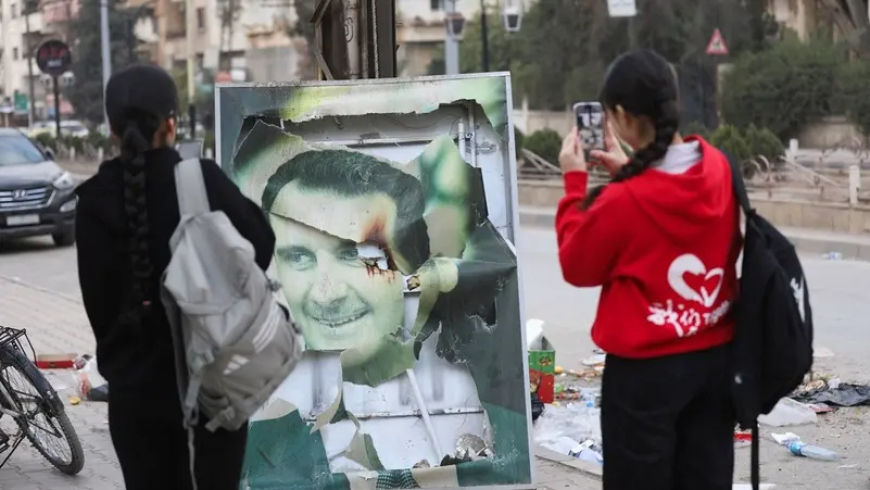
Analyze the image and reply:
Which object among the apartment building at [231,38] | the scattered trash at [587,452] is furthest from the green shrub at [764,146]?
the apartment building at [231,38]

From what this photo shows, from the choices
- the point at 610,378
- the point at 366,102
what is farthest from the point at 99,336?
the point at 366,102

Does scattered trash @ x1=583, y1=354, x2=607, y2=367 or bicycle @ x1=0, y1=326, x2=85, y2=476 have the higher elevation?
bicycle @ x1=0, y1=326, x2=85, y2=476

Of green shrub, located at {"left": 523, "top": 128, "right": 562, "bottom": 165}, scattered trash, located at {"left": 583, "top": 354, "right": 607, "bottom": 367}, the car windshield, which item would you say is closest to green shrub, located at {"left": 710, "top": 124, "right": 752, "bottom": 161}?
green shrub, located at {"left": 523, "top": 128, "right": 562, "bottom": 165}

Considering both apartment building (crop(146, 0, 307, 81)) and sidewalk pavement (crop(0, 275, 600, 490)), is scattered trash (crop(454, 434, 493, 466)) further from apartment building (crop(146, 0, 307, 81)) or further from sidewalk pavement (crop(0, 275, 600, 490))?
apartment building (crop(146, 0, 307, 81))

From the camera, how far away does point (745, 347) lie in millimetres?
3469

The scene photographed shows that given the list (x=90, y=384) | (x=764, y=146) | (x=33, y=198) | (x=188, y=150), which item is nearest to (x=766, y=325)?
(x=188, y=150)

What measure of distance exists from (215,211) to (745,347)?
4.67ft

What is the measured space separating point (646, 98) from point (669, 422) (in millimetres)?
849

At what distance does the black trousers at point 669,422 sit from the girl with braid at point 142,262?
0.99 meters

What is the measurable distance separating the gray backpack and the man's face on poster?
6.47ft

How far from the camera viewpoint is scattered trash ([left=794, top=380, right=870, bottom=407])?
7.97m

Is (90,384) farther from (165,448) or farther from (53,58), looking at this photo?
(53,58)

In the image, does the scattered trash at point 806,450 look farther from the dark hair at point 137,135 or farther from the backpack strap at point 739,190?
the dark hair at point 137,135

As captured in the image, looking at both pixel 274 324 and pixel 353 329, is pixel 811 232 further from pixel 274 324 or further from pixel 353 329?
pixel 274 324
